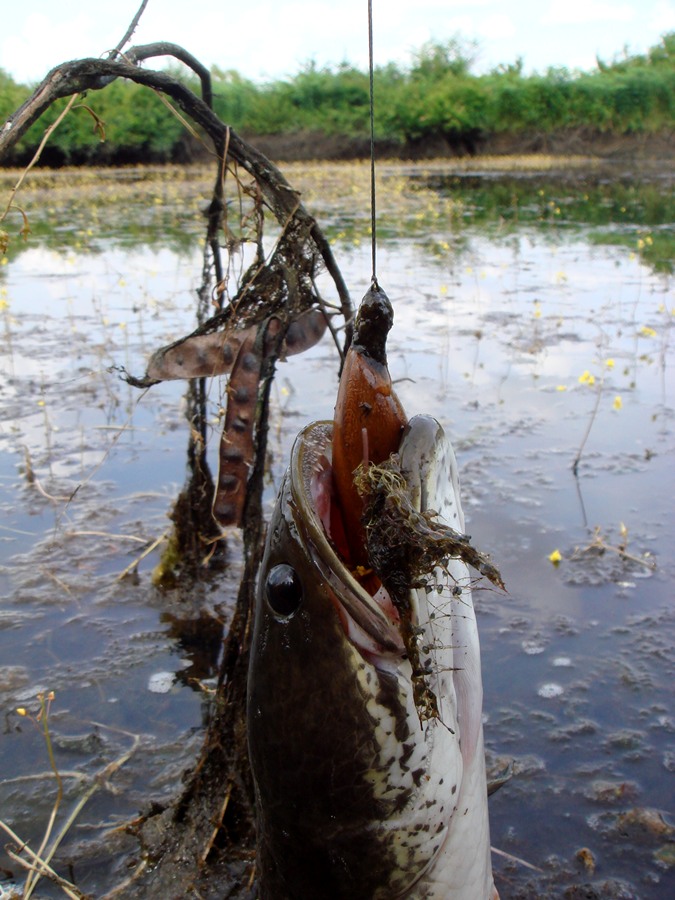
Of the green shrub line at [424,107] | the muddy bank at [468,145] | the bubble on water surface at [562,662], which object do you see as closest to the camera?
the bubble on water surface at [562,662]

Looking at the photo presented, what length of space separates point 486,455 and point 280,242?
3268 mm

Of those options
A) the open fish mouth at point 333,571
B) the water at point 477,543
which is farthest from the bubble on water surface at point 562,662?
the open fish mouth at point 333,571

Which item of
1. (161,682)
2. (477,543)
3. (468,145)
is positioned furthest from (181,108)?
(468,145)

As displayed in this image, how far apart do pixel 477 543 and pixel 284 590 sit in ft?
10.4

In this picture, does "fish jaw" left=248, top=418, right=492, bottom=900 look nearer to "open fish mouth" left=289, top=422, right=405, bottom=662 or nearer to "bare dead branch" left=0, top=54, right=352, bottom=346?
"open fish mouth" left=289, top=422, right=405, bottom=662

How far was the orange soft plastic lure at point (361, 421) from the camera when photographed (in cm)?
151

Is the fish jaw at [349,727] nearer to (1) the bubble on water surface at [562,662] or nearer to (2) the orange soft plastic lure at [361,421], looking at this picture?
(2) the orange soft plastic lure at [361,421]

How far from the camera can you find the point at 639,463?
5383 mm

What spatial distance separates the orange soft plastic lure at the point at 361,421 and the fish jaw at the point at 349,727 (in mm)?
52

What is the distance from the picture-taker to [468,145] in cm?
4622

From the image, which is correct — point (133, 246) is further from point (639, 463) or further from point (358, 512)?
point (358, 512)

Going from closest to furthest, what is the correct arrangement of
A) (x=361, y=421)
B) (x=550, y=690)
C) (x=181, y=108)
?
(x=361, y=421)
(x=181, y=108)
(x=550, y=690)

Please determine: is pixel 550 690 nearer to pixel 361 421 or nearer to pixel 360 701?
pixel 360 701

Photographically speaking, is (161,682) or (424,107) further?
(424,107)
